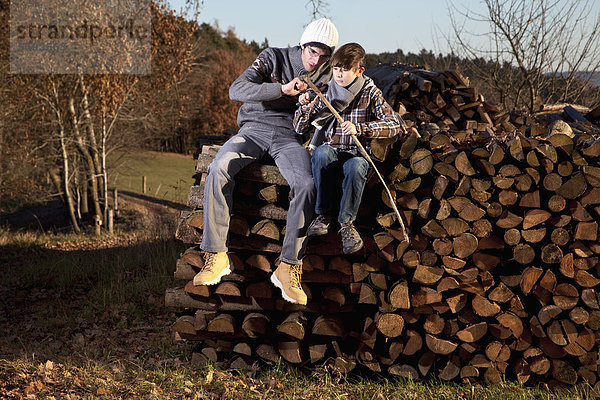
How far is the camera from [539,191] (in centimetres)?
415

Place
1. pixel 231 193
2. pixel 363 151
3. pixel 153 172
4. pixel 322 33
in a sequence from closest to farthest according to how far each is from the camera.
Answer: pixel 363 151
pixel 322 33
pixel 231 193
pixel 153 172

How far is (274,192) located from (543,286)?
223 centimetres

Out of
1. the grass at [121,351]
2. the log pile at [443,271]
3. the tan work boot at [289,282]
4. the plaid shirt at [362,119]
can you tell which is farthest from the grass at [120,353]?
the plaid shirt at [362,119]

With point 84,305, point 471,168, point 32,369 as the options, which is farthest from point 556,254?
point 84,305

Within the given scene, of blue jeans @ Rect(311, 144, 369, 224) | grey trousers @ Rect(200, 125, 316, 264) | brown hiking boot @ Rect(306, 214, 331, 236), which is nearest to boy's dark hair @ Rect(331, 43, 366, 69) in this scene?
blue jeans @ Rect(311, 144, 369, 224)

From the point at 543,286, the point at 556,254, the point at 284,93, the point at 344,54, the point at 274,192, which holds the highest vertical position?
the point at 344,54

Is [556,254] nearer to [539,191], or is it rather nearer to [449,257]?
[539,191]

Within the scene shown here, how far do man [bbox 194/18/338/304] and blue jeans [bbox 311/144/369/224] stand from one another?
87 millimetres

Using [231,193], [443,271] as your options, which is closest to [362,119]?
[231,193]

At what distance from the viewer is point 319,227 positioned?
13.2ft

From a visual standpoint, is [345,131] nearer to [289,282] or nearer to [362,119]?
[362,119]

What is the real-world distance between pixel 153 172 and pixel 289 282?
25379mm

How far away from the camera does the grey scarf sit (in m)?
4.13

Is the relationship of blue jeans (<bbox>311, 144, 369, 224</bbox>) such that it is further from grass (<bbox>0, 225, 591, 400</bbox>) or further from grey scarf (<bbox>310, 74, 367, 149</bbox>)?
grass (<bbox>0, 225, 591, 400</bbox>)
